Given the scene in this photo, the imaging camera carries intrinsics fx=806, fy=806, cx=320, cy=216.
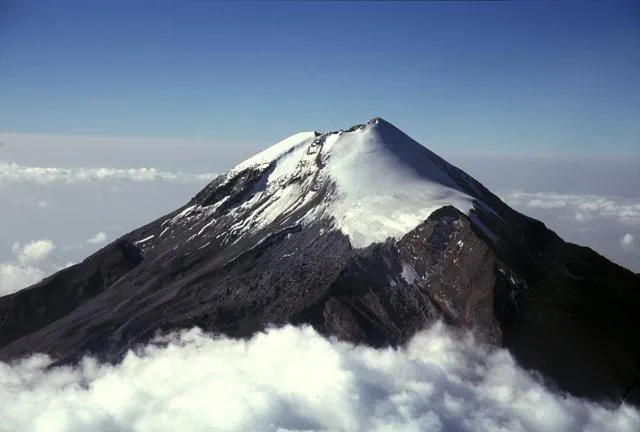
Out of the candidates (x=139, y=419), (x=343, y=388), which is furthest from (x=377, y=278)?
(x=139, y=419)

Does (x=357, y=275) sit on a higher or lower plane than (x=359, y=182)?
lower

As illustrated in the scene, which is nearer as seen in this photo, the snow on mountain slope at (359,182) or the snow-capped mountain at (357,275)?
the snow-capped mountain at (357,275)

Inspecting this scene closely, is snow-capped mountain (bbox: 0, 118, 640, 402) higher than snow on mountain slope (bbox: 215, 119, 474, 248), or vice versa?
snow on mountain slope (bbox: 215, 119, 474, 248)

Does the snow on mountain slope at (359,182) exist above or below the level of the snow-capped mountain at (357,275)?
above

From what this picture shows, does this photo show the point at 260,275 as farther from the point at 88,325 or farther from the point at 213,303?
the point at 88,325
